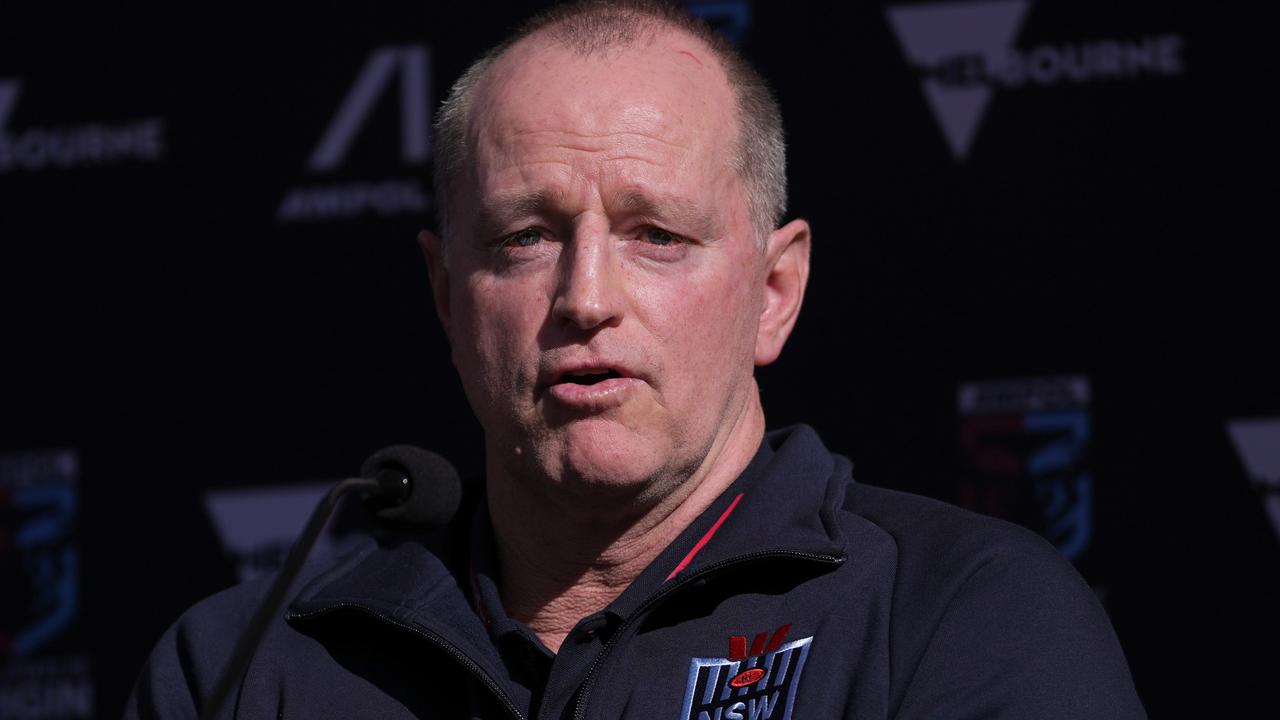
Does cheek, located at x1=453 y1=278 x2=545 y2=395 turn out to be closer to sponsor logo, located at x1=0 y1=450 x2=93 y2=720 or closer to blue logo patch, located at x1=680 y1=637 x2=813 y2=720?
blue logo patch, located at x1=680 y1=637 x2=813 y2=720

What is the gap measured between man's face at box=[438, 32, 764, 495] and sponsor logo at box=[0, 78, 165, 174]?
5.46ft

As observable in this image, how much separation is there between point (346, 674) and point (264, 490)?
1464 millimetres

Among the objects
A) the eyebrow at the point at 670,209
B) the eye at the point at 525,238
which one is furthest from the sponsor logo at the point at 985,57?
the eye at the point at 525,238

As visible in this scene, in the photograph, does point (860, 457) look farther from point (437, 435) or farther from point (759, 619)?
point (759, 619)

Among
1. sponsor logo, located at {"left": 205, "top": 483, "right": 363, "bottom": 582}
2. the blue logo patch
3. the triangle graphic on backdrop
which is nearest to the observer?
the blue logo patch

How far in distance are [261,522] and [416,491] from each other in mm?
1747

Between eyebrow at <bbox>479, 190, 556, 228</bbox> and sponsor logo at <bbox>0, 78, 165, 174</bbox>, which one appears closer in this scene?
eyebrow at <bbox>479, 190, 556, 228</bbox>

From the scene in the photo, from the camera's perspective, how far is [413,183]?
131 inches

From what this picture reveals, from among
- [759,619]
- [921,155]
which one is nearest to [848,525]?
[759,619]

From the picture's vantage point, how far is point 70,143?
3.45 meters

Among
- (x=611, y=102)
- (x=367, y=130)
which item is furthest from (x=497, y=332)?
(x=367, y=130)

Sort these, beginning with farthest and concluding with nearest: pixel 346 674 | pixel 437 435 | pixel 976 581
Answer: pixel 437 435, pixel 346 674, pixel 976 581

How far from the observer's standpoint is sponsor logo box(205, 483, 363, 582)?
3.29 m

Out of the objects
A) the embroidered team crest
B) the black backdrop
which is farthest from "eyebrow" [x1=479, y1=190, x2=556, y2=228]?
the black backdrop
